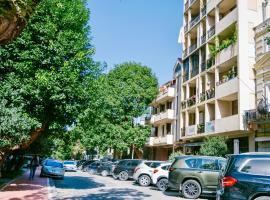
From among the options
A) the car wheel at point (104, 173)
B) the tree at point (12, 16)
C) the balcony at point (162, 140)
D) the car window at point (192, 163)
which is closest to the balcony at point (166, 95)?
the balcony at point (162, 140)

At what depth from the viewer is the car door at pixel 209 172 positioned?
15.8 metres

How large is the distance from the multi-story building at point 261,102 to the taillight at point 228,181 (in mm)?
13705

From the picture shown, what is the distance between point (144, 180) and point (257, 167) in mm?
14515

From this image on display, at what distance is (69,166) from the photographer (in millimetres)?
44375

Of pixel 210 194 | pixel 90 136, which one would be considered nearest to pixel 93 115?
pixel 210 194

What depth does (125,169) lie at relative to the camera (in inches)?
1131

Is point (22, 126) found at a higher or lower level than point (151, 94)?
lower

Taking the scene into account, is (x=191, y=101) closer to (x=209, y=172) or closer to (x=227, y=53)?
(x=227, y=53)

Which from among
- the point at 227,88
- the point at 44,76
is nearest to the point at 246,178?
the point at 44,76

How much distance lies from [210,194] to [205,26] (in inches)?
823

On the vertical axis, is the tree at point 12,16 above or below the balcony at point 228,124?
below

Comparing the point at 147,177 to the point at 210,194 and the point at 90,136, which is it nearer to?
the point at 210,194

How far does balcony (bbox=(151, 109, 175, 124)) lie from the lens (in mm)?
40403

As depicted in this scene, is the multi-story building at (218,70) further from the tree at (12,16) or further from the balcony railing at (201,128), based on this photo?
the tree at (12,16)
